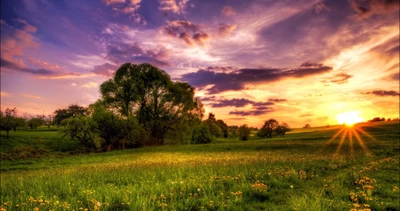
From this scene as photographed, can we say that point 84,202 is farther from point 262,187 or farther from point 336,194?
point 336,194

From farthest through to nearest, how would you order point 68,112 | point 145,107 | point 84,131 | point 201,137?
point 68,112 < point 201,137 < point 145,107 < point 84,131

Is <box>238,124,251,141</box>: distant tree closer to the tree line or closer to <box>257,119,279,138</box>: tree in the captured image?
<box>257,119,279,138</box>: tree

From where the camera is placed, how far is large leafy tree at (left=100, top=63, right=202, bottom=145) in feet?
187

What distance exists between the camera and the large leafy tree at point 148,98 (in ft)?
187

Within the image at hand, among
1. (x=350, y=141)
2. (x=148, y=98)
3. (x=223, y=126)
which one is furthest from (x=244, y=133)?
(x=350, y=141)

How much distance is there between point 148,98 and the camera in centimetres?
5859

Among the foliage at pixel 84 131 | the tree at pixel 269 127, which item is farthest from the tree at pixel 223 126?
the foliage at pixel 84 131

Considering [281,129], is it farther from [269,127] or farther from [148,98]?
[148,98]

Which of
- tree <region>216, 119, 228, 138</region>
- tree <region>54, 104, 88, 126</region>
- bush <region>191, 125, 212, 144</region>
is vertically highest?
tree <region>54, 104, 88, 126</region>

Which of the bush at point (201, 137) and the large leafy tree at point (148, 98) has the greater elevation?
the large leafy tree at point (148, 98)

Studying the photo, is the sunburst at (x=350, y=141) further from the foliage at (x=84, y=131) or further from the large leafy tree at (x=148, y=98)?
the foliage at (x=84, y=131)

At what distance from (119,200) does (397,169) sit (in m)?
15.8

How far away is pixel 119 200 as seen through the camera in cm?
736

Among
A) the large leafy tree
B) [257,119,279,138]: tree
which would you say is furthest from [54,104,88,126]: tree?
[257,119,279,138]: tree
